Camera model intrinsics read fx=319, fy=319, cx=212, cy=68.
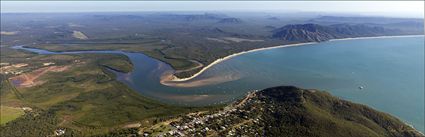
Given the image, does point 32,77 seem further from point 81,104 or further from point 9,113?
point 81,104

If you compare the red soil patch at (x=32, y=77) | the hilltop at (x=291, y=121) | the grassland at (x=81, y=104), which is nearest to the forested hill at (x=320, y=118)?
the hilltop at (x=291, y=121)

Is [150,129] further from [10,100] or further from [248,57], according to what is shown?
[248,57]

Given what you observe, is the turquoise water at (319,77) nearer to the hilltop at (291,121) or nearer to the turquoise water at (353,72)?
the turquoise water at (353,72)

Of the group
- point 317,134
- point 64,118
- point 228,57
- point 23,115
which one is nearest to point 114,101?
point 64,118

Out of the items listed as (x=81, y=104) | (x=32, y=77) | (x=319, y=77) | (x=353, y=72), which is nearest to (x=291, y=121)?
(x=319, y=77)

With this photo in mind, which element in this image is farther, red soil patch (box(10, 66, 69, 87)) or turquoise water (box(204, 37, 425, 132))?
red soil patch (box(10, 66, 69, 87))

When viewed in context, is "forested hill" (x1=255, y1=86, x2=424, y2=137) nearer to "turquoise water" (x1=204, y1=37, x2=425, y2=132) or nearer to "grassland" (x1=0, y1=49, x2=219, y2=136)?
"turquoise water" (x1=204, y1=37, x2=425, y2=132)

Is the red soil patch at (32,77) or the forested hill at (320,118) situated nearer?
the forested hill at (320,118)

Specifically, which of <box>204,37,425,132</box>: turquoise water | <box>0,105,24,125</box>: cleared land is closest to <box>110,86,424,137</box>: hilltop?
<box>204,37,425,132</box>: turquoise water
